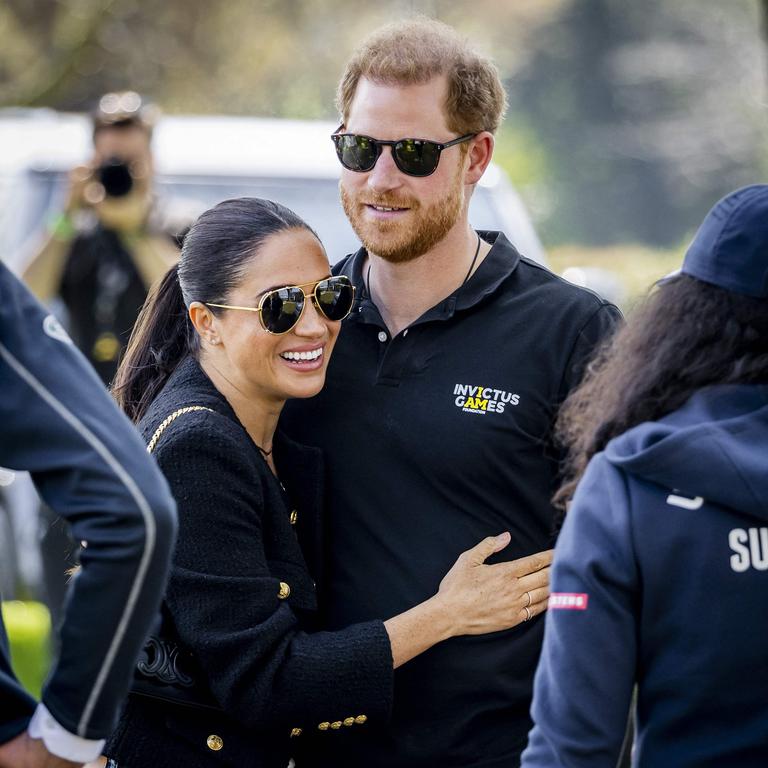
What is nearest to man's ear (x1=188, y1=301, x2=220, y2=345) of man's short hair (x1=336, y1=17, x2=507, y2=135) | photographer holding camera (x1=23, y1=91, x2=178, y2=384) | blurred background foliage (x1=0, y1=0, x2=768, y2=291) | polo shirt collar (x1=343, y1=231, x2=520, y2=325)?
polo shirt collar (x1=343, y1=231, x2=520, y2=325)

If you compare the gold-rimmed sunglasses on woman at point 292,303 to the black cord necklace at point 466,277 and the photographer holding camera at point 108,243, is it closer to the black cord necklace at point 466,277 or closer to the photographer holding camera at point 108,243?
the black cord necklace at point 466,277

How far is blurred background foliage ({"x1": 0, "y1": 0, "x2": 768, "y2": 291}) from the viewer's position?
68.3 feet

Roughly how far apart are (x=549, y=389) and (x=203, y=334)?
0.75m

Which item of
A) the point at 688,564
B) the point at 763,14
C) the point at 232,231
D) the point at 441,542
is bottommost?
the point at 441,542

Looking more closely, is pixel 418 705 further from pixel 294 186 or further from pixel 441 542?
pixel 294 186

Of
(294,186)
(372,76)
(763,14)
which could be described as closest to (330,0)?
(763,14)

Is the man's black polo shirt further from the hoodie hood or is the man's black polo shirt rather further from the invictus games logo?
the hoodie hood

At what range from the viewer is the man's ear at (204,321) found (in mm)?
2889

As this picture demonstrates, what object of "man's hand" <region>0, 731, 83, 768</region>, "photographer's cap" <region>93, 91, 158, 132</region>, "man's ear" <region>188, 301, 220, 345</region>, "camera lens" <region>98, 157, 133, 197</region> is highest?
"photographer's cap" <region>93, 91, 158, 132</region>

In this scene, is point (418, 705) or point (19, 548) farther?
point (19, 548)

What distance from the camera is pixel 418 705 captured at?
114 inches

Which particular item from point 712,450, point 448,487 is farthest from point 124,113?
point 712,450

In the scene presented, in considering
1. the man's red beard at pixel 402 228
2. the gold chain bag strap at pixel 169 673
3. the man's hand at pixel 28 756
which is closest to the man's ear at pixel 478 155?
the man's red beard at pixel 402 228

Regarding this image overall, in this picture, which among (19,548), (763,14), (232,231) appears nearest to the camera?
(232,231)
